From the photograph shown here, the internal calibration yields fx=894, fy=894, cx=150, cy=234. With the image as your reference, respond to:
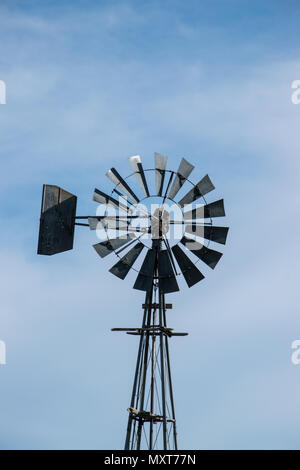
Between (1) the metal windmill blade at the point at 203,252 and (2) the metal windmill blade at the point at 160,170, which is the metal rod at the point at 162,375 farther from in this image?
(2) the metal windmill blade at the point at 160,170

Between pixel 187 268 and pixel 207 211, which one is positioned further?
pixel 207 211

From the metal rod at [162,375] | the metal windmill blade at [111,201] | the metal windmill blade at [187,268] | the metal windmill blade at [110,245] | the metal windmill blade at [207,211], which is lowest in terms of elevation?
the metal rod at [162,375]

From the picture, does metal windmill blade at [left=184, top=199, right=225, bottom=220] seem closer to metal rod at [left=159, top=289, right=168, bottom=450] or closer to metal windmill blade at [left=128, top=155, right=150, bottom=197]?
metal windmill blade at [left=128, top=155, right=150, bottom=197]

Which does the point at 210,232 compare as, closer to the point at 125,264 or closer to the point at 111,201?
the point at 125,264

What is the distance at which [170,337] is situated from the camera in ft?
55.2

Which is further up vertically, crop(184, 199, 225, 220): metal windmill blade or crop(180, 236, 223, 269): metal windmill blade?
crop(184, 199, 225, 220): metal windmill blade

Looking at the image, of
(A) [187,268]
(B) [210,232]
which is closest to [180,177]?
(B) [210,232]

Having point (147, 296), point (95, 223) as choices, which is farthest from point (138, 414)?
point (95, 223)

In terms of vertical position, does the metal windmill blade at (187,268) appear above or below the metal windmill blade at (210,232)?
below

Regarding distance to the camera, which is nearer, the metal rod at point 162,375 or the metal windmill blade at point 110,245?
the metal rod at point 162,375

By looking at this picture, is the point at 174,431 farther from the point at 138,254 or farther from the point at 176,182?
the point at 176,182

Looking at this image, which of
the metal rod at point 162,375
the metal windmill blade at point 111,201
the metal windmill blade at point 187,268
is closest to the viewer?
the metal rod at point 162,375

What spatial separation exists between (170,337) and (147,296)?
89 centimetres
